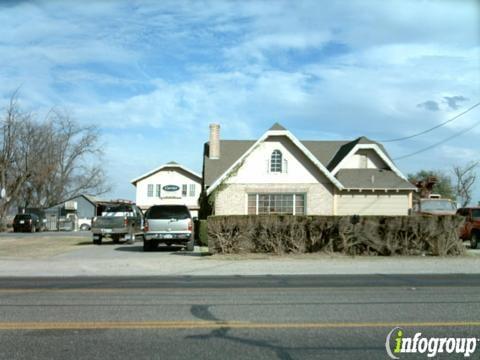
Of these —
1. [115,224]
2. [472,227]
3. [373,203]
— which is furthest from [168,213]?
[472,227]

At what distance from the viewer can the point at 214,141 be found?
119ft

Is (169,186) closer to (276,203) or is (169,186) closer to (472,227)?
→ (276,203)

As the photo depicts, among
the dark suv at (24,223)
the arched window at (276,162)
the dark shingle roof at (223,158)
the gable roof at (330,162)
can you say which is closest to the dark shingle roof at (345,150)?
the gable roof at (330,162)

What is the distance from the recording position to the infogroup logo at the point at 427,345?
6.18 m

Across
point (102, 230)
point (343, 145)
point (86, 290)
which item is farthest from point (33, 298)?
point (343, 145)

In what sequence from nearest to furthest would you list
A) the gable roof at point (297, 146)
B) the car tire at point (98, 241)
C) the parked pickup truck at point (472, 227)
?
1. the parked pickup truck at point (472, 227)
2. the car tire at point (98, 241)
3. the gable roof at point (297, 146)

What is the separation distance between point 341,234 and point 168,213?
7.28 m

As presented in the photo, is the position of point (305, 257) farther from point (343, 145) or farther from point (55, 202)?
point (55, 202)

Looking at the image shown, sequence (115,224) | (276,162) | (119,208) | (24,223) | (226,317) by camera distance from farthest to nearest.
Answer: (24,223) → (276,162) → (119,208) → (115,224) → (226,317)

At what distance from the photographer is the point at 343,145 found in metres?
38.1

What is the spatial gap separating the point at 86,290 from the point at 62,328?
366 cm

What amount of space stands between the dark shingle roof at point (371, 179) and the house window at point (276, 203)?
2.97 metres

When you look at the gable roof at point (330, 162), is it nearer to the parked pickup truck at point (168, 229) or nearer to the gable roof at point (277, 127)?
the gable roof at point (277, 127)

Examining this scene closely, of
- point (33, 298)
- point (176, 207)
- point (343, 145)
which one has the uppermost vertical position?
point (343, 145)
